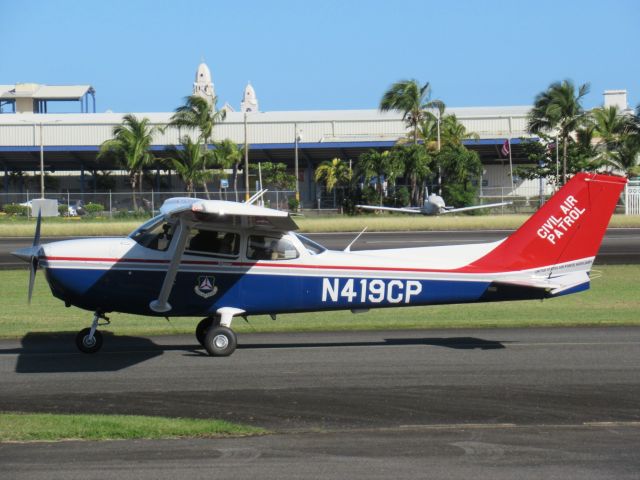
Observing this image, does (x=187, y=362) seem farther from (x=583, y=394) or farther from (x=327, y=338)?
(x=583, y=394)

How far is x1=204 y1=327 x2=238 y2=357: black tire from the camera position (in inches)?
518

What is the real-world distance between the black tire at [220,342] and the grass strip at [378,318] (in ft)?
9.80

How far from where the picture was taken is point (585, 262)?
13.5m

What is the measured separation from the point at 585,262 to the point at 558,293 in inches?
28.7

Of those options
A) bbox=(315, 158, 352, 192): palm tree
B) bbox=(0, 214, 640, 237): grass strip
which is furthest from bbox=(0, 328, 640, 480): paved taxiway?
bbox=(315, 158, 352, 192): palm tree

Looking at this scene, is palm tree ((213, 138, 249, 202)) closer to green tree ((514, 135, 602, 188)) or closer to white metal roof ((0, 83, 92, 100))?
green tree ((514, 135, 602, 188))

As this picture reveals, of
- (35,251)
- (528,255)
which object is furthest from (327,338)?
(35,251)

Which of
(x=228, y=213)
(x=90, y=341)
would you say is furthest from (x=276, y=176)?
(x=228, y=213)

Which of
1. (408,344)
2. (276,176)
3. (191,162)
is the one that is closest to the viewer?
(408,344)

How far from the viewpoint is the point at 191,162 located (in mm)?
63438

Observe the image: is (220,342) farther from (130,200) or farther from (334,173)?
(334,173)

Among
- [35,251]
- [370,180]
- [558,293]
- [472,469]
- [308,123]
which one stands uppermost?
[308,123]

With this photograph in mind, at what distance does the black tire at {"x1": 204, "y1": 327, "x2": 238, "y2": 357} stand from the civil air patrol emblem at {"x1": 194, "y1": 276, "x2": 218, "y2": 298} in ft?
1.74

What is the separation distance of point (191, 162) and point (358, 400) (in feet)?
179
